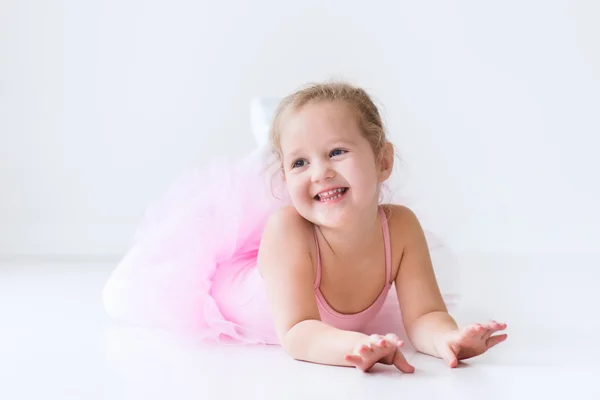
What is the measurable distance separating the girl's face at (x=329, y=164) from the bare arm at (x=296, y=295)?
1.9 inches

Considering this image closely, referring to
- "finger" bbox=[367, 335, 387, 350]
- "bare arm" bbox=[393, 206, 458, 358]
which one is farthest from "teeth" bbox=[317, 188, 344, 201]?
"finger" bbox=[367, 335, 387, 350]

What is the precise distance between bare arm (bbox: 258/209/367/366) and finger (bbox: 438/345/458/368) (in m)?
0.14

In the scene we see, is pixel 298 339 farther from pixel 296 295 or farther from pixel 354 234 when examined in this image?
pixel 354 234

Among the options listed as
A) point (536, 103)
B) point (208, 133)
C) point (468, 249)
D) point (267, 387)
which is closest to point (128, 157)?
point (208, 133)

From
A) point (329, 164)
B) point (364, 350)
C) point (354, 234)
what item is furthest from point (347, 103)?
point (364, 350)

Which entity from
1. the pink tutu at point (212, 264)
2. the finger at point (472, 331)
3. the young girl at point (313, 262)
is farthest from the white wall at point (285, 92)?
the finger at point (472, 331)

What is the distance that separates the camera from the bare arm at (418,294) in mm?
1303

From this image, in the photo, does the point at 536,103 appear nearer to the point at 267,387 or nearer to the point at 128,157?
the point at 128,157

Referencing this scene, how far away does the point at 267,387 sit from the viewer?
44.9 inches

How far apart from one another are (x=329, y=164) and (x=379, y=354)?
1.04 feet

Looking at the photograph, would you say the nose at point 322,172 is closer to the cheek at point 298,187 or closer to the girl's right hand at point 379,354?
the cheek at point 298,187

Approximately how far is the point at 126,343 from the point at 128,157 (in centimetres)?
168

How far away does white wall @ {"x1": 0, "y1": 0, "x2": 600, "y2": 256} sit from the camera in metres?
2.98

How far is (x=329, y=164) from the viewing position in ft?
4.28
